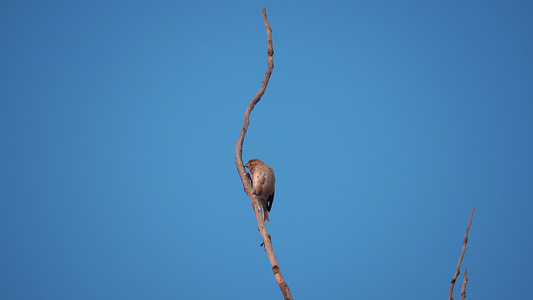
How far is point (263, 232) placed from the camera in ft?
12.5

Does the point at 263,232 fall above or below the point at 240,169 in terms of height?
below

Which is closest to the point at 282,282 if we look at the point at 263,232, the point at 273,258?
the point at 273,258

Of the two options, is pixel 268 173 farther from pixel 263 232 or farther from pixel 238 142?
pixel 263 232

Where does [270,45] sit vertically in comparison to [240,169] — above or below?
above

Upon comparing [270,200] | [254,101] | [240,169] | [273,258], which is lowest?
[273,258]

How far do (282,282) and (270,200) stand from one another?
4342 millimetres

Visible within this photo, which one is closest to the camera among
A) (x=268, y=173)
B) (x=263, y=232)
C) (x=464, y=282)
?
(x=464, y=282)

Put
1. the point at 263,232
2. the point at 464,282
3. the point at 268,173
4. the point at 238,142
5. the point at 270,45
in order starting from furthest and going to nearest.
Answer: the point at 268,173, the point at 270,45, the point at 238,142, the point at 263,232, the point at 464,282

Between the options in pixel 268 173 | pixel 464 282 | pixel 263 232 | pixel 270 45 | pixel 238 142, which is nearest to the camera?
pixel 464 282

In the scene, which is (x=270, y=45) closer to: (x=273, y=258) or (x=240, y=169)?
(x=240, y=169)

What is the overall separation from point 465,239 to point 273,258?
4.63ft

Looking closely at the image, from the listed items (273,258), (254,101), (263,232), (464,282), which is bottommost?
(464,282)

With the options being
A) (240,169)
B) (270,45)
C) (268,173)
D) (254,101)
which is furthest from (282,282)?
(268,173)

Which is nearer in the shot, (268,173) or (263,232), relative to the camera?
(263,232)
